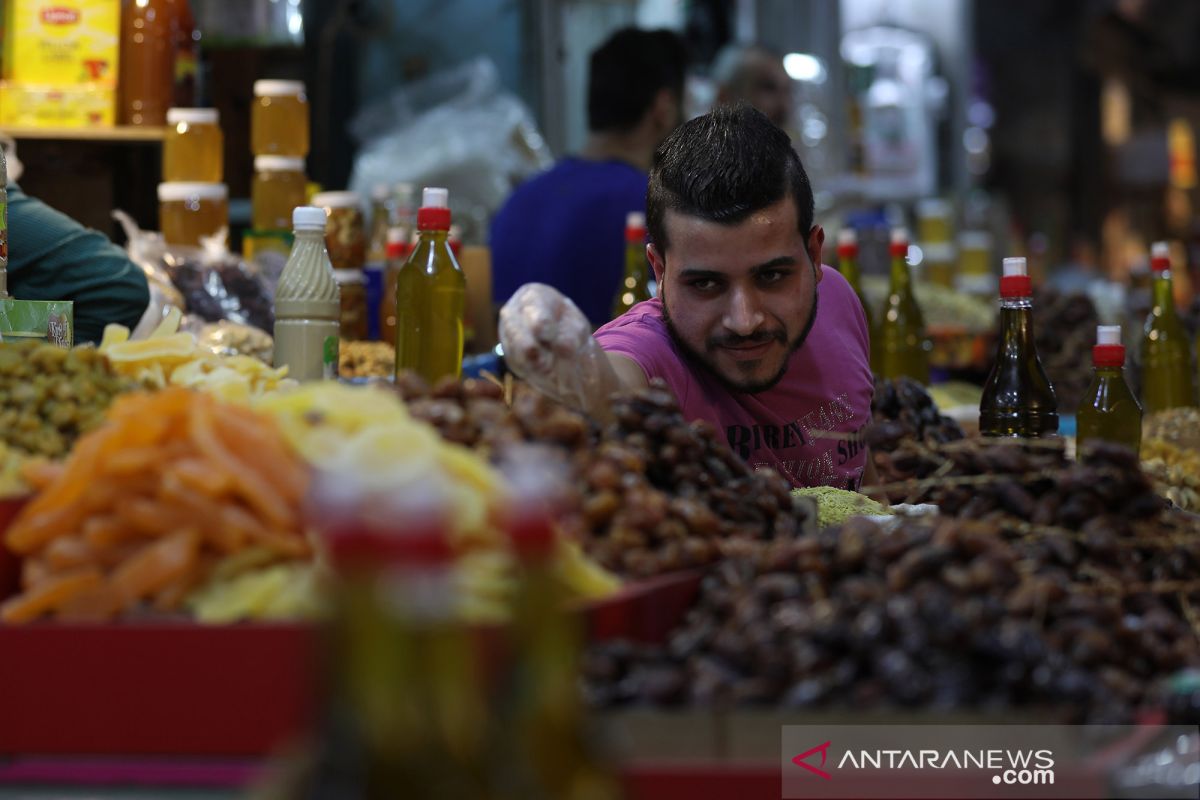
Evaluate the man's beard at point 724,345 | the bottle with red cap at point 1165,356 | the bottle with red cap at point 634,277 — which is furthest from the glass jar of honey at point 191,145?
the bottle with red cap at point 1165,356

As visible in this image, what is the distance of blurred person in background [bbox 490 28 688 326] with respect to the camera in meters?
4.31

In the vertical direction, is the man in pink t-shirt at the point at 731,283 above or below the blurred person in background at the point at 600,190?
below

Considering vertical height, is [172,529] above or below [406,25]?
below

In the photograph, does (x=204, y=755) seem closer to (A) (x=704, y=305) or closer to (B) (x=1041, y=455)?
(B) (x=1041, y=455)

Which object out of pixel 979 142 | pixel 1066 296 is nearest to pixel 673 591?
pixel 1066 296

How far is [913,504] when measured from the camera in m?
1.99

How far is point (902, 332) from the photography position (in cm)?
415

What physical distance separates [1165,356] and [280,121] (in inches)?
93.7

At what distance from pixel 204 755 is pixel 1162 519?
40.2 inches

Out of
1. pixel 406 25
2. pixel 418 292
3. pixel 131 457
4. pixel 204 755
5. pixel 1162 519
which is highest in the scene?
pixel 406 25

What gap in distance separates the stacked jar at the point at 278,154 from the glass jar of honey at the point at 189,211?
0.12 meters

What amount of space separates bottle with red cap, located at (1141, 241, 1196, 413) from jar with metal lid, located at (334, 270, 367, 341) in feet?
6.72

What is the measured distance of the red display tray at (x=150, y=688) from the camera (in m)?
1.10

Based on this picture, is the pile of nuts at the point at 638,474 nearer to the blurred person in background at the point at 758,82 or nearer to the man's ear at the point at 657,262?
the man's ear at the point at 657,262
